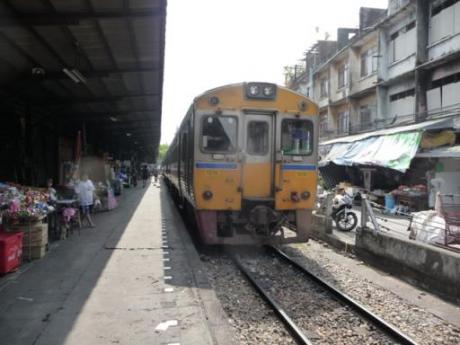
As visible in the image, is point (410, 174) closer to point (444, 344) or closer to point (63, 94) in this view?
point (63, 94)

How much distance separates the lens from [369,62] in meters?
25.0

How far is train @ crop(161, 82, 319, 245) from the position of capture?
361 inches

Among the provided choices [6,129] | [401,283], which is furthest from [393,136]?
[6,129]

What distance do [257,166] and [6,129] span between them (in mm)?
9675

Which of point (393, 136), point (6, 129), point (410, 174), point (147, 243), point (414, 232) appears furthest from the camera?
point (410, 174)

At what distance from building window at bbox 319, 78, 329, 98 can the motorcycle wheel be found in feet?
68.0

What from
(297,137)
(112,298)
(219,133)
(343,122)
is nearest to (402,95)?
(343,122)

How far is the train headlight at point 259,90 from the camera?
9398 mm

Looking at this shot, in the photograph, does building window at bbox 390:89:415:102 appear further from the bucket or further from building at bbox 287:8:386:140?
the bucket

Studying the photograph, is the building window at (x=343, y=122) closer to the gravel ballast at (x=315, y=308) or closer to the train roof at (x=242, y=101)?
the train roof at (x=242, y=101)

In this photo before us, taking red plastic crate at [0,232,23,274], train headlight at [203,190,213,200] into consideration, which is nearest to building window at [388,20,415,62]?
train headlight at [203,190,213,200]

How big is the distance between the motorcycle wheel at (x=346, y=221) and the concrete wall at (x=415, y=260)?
2.74 metres

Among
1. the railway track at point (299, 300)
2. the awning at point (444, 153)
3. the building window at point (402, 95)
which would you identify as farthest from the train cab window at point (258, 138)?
the building window at point (402, 95)

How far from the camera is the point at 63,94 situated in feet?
52.4
